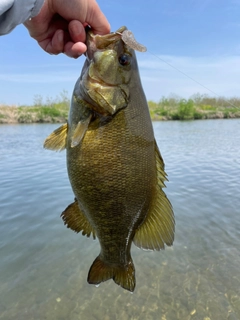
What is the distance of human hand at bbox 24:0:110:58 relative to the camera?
2.16 m

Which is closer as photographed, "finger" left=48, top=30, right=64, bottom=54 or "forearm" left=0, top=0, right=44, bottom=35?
"forearm" left=0, top=0, right=44, bottom=35

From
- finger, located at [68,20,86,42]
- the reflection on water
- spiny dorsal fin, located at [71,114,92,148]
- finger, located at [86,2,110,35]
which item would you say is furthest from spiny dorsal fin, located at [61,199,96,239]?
the reflection on water

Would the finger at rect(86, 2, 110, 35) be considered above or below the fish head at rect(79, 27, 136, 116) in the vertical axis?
above

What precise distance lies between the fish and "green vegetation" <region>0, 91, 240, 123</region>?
35.8 m

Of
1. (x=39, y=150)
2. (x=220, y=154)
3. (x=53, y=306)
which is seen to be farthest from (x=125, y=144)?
(x=39, y=150)

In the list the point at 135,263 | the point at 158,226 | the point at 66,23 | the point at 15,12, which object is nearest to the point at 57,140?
the point at 15,12

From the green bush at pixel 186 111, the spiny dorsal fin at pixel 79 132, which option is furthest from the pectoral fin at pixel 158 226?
the green bush at pixel 186 111

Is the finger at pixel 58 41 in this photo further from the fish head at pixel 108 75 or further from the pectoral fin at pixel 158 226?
the pectoral fin at pixel 158 226

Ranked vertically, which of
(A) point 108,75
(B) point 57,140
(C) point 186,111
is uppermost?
(A) point 108,75

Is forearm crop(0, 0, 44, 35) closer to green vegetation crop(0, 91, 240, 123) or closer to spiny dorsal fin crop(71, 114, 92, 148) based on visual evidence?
spiny dorsal fin crop(71, 114, 92, 148)

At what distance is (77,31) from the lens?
7.02 feet

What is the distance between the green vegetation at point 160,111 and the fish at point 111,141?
3579cm

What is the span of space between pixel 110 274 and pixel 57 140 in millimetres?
1156

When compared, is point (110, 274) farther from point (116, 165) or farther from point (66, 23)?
point (66, 23)
